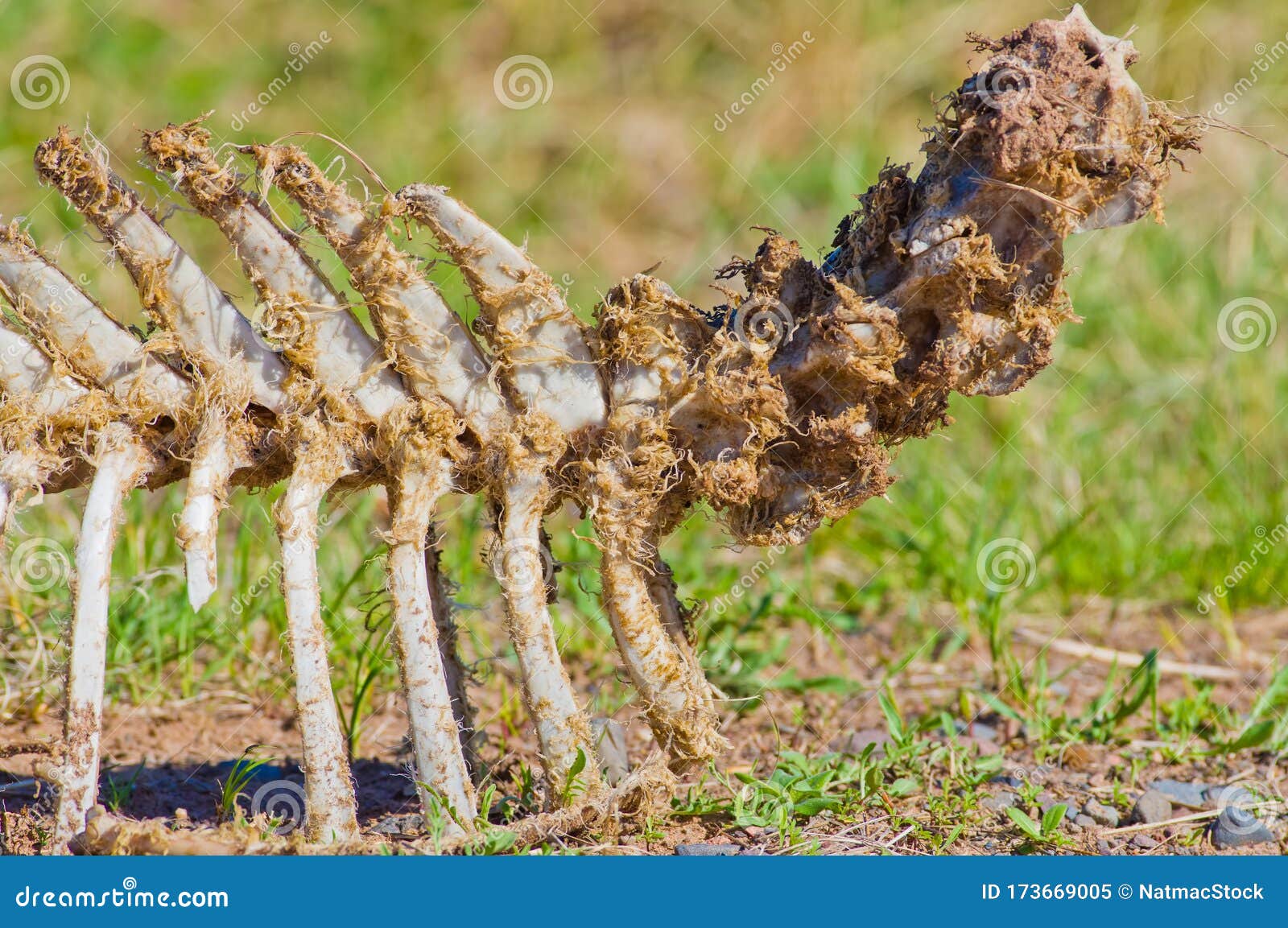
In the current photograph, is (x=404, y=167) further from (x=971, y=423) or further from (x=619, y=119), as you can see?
(x=971, y=423)

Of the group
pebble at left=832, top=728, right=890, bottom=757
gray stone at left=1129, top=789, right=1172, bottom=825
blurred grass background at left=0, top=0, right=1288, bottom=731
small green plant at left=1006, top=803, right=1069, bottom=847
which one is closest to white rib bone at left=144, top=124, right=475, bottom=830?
blurred grass background at left=0, top=0, right=1288, bottom=731

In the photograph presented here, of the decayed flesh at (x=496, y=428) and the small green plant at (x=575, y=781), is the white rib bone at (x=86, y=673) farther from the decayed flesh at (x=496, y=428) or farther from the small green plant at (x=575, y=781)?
the small green plant at (x=575, y=781)

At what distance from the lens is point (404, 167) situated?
8.05 meters

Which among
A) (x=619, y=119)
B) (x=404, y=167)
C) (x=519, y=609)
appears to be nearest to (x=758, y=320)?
(x=519, y=609)

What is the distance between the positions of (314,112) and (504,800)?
22.0ft

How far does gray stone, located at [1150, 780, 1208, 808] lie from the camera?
3.28 meters

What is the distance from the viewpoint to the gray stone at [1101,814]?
3.14 metres

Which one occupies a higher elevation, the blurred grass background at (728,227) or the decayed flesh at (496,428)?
the blurred grass background at (728,227)

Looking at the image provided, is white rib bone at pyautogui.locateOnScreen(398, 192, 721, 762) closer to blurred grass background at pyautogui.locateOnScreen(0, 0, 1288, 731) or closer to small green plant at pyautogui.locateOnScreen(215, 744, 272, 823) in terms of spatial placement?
blurred grass background at pyautogui.locateOnScreen(0, 0, 1288, 731)

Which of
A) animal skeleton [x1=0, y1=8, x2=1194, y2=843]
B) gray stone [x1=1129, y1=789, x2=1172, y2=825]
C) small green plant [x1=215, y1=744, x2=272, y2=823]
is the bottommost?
gray stone [x1=1129, y1=789, x2=1172, y2=825]

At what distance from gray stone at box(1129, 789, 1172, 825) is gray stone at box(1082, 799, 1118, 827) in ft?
0.19

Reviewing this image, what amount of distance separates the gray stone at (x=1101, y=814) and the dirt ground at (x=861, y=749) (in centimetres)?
3

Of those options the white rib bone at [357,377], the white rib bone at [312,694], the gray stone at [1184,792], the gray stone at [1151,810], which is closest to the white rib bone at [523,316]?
the white rib bone at [357,377]

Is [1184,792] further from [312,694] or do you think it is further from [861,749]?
[312,694]
